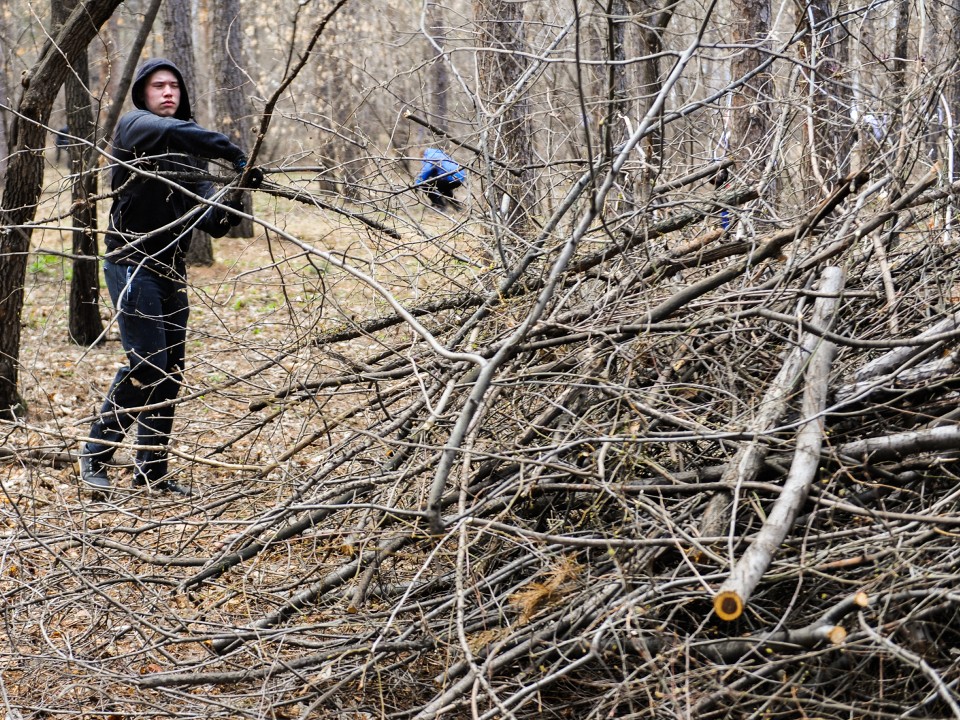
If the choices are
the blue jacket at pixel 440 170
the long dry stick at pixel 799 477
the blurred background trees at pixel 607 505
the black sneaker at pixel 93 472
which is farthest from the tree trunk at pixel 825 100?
the black sneaker at pixel 93 472

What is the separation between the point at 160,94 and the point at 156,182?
0.51m

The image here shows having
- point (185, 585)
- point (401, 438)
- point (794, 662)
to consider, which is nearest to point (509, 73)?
point (401, 438)

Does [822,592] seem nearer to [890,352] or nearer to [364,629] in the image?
[890,352]

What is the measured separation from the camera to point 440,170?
467 cm

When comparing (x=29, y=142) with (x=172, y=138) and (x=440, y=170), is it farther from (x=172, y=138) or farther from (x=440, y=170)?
(x=440, y=170)

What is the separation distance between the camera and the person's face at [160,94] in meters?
4.92

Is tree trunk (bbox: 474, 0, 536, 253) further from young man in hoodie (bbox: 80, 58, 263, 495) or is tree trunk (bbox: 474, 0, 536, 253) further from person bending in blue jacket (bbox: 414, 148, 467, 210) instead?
young man in hoodie (bbox: 80, 58, 263, 495)

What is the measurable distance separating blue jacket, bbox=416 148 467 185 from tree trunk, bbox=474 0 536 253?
0.17m

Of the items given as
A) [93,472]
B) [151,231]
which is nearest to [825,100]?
[151,231]

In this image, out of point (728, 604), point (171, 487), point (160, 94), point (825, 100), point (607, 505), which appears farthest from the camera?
point (825, 100)

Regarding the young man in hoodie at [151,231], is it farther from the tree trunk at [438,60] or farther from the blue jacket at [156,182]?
the tree trunk at [438,60]

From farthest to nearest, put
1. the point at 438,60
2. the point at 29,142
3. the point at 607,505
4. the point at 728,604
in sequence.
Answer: the point at 29,142 < the point at 438,60 < the point at 607,505 < the point at 728,604

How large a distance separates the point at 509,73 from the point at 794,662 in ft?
17.9

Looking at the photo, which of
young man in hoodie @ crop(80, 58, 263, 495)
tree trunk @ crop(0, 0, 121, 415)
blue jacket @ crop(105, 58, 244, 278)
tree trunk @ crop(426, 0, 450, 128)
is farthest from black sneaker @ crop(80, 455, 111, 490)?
tree trunk @ crop(426, 0, 450, 128)
